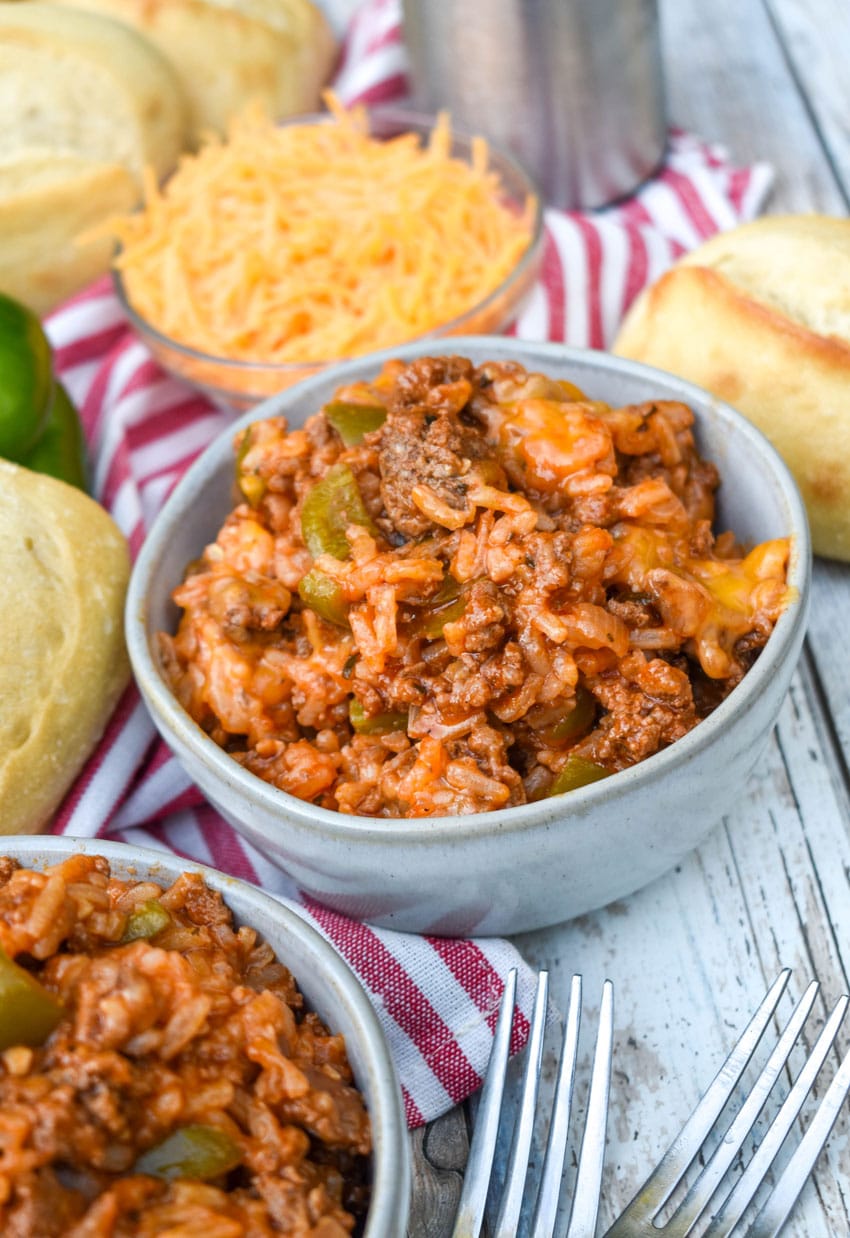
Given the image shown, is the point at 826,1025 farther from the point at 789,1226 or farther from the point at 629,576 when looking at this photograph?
the point at 629,576

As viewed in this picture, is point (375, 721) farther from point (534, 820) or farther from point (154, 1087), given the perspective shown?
point (154, 1087)

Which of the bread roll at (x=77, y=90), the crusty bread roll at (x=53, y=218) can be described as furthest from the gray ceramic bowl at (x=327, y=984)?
the bread roll at (x=77, y=90)

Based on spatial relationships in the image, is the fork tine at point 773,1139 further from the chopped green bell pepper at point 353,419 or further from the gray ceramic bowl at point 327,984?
the chopped green bell pepper at point 353,419

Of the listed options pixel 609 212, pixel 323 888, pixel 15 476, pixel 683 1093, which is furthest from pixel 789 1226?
pixel 609 212

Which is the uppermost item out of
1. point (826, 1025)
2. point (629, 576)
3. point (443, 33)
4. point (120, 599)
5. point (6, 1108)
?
point (443, 33)

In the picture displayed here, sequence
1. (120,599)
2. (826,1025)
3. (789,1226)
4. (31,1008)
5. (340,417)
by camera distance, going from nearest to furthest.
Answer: (31,1008), (789,1226), (826,1025), (340,417), (120,599)

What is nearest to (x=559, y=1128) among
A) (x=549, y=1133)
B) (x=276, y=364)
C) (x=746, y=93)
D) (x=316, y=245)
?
(x=549, y=1133)
